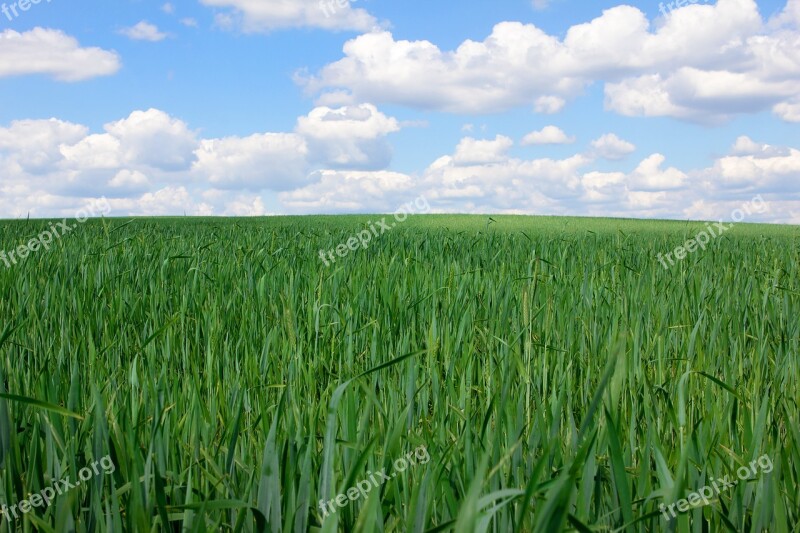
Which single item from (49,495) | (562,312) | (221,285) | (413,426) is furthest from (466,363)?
(221,285)

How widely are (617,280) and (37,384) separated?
366 cm

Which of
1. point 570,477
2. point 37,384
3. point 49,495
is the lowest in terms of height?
point 49,495

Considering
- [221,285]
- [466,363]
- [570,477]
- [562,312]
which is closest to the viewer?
[570,477]

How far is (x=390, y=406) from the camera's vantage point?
6.05 ft

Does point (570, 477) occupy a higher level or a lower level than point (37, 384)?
higher

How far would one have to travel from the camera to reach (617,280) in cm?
447

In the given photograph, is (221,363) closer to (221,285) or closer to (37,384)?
(37,384)

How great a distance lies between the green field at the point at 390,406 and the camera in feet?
3.75

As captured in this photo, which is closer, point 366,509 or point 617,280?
point 366,509

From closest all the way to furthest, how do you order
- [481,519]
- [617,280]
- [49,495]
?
[481,519], [49,495], [617,280]

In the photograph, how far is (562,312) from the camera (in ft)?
10.1

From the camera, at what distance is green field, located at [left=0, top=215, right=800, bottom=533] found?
1143mm

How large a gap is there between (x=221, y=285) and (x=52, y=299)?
2.89 feet

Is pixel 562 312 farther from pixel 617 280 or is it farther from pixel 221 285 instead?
pixel 221 285
